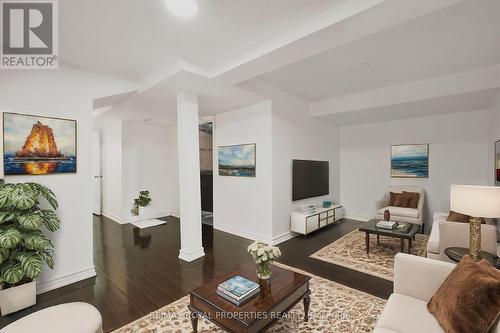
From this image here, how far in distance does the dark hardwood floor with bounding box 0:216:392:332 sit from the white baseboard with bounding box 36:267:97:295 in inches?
2.9

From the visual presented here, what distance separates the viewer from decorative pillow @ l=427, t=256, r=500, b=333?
4.31 ft

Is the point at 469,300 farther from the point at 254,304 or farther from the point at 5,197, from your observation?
the point at 5,197

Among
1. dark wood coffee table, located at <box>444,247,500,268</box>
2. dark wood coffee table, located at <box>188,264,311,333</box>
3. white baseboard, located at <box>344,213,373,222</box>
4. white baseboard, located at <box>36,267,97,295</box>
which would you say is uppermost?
dark wood coffee table, located at <box>444,247,500,268</box>

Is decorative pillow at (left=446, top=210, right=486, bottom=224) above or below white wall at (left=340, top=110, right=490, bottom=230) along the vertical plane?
below

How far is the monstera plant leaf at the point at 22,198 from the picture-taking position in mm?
2260

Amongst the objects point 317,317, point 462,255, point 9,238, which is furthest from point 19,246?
point 462,255

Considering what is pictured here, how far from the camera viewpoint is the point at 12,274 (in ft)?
7.41

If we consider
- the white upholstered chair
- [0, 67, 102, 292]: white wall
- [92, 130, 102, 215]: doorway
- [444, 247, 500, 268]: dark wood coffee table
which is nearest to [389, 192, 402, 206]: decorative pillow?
[444, 247, 500, 268]: dark wood coffee table

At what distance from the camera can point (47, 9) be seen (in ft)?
6.59

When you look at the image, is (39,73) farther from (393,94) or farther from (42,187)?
(393,94)

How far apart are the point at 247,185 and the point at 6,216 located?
329 centimetres

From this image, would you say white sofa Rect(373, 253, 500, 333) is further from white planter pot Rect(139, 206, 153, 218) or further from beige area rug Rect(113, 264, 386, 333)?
white planter pot Rect(139, 206, 153, 218)

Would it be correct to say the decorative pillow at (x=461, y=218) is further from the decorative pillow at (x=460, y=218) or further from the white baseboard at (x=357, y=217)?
the white baseboard at (x=357, y=217)

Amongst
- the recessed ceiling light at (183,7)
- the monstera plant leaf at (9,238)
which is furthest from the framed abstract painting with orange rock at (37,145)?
the recessed ceiling light at (183,7)
